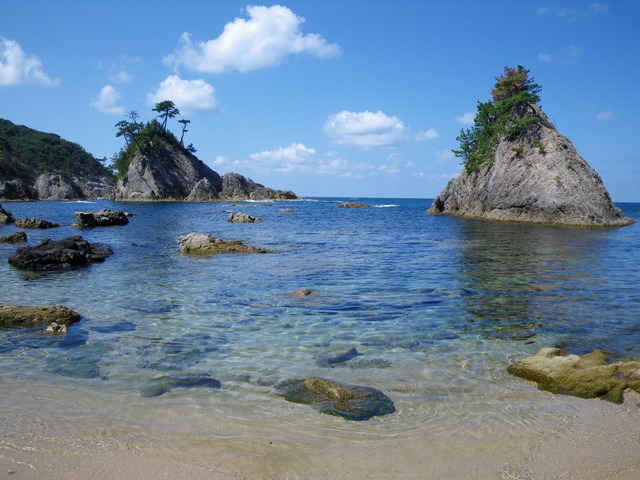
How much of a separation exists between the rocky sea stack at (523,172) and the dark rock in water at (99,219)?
1656 inches

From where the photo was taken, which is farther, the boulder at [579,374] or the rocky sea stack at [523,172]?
the rocky sea stack at [523,172]

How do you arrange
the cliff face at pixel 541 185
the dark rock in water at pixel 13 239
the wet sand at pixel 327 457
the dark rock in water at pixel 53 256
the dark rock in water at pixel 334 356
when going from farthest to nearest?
the cliff face at pixel 541 185, the dark rock in water at pixel 13 239, the dark rock in water at pixel 53 256, the dark rock in water at pixel 334 356, the wet sand at pixel 327 457

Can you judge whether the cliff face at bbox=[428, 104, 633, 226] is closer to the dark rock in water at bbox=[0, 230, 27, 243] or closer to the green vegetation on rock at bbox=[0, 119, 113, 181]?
the dark rock in water at bbox=[0, 230, 27, 243]

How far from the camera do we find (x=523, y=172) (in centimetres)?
4838

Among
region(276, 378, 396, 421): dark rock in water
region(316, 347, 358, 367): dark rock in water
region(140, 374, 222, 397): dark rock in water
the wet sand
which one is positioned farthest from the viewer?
region(316, 347, 358, 367): dark rock in water

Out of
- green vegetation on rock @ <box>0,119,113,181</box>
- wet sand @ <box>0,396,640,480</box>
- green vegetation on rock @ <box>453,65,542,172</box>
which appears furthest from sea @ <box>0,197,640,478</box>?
green vegetation on rock @ <box>0,119,113,181</box>

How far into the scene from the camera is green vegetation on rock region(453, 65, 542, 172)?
169ft

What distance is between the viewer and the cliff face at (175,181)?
100 metres

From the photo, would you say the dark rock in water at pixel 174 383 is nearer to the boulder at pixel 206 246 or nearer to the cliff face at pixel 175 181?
the boulder at pixel 206 246

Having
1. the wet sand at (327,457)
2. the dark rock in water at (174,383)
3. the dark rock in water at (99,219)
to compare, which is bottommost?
the dark rock in water at (174,383)

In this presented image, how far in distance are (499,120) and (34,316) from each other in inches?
2292

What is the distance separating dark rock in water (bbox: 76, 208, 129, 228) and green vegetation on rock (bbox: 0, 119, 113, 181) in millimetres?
79530

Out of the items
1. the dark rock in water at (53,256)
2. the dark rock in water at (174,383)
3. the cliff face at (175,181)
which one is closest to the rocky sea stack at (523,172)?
the dark rock in water at (53,256)

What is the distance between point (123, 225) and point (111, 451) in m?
38.1
